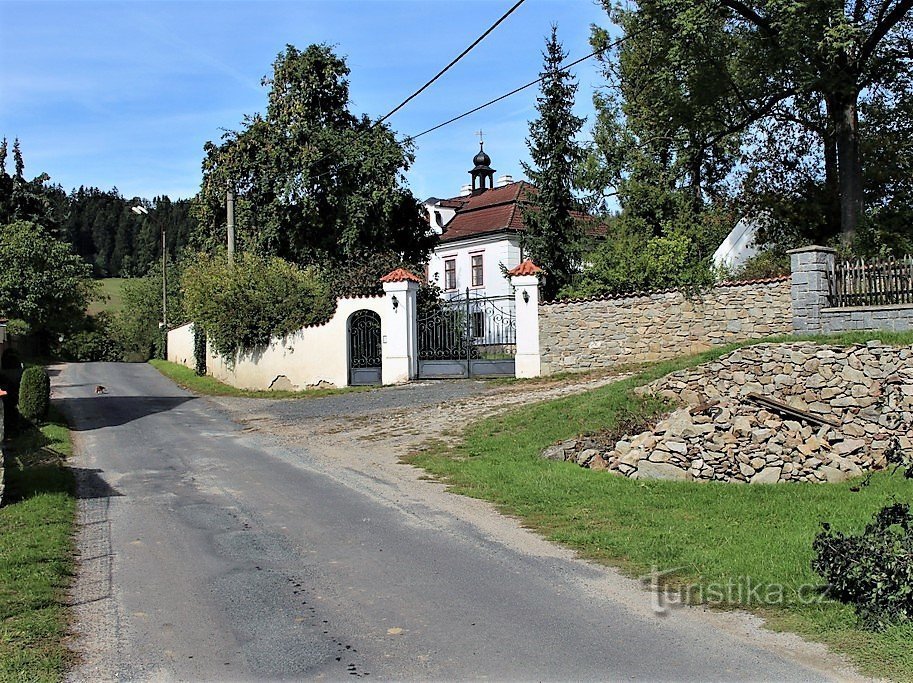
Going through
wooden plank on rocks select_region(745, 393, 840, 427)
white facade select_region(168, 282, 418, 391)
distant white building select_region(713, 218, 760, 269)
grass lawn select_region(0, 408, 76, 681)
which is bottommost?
grass lawn select_region(0, 408, 76, 681)

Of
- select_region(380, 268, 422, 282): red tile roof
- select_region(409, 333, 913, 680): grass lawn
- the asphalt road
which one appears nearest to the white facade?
select_region(380, 268, 422, 282): red tile roof

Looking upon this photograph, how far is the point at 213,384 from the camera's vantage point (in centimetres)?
2808

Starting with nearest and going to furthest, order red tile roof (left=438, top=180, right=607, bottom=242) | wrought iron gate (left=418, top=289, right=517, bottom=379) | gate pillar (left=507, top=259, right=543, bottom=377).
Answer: gate pillar (left=507, top=259, right=543, bottom=377)
wrought iron gate (left=418, top=289, right=517, bottom=379)
red tile roof (left=438, top=180, right=607, bottom=242)

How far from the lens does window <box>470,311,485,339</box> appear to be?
23328mm

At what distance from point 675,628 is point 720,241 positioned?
26.6m

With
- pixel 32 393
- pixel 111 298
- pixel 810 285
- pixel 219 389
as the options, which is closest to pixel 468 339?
pixel 219 389

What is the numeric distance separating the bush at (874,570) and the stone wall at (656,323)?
13888mm

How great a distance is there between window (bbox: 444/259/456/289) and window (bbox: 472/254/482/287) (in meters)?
1.82

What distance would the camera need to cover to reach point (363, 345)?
79.0 ft

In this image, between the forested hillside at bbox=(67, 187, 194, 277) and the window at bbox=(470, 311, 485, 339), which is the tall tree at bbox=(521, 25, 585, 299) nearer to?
the window at bbox=(470, 311, 485, 339)

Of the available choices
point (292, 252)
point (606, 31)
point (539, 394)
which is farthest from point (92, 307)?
point (539, 394)

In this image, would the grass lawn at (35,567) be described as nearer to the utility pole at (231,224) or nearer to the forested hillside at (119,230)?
the utility pole at (231,224)

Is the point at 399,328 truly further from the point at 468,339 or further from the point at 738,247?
the point at 738,247

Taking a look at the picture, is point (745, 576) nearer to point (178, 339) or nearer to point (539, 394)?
point (539, 394)
